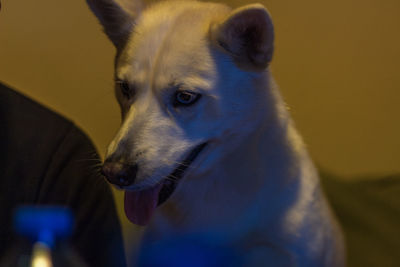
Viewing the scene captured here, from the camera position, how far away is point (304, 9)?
1.24 metres

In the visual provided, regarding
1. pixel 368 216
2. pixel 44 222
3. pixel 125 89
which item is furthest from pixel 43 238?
pixel 368 216

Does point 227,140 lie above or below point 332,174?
above

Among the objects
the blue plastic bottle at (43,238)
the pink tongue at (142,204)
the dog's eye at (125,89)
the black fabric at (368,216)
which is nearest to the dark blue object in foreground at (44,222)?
the blue plastic bottle at (43,238)

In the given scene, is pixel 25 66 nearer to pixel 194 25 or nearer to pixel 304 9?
pixel 194 25

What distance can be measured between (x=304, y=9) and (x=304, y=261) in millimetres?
654

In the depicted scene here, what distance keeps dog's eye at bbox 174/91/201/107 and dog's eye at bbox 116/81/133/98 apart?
85 mm

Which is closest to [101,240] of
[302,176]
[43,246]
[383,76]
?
[43,246]

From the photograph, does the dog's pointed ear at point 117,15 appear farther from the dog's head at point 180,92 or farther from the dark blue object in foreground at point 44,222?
the dark blue object in foreground at point 44,222

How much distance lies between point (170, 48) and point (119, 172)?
0.70 ft

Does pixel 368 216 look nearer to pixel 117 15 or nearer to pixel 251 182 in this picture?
pixel 251 182

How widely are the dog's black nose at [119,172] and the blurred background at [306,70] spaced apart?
29 cm

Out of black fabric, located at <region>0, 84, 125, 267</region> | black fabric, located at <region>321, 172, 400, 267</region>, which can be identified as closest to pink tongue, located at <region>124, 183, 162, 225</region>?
black fabric, located at <region>0, 84, 125, 267</region>

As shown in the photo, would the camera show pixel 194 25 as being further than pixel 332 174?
No

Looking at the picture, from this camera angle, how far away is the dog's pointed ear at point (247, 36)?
0.72 meters
